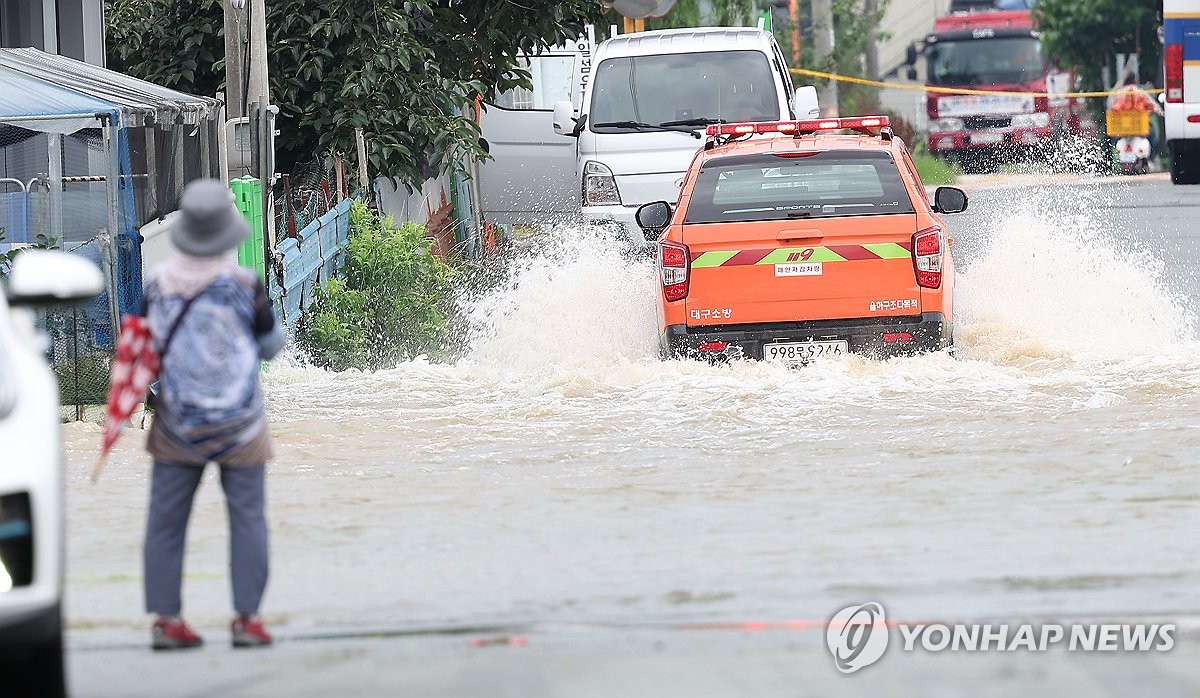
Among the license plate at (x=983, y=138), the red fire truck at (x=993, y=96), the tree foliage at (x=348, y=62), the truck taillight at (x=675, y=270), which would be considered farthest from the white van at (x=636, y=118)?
the license plate at (x=983, y=138)

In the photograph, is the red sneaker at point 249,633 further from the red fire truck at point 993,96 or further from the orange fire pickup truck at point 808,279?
the red fire truck at point 993,96

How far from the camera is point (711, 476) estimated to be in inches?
396

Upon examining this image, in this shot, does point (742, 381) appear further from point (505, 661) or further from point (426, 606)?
point (505, 661)

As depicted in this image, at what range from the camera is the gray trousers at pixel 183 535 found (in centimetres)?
653

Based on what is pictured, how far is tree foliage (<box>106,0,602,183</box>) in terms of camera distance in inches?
726

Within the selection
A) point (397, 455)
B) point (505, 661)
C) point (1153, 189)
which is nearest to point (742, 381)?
point (397, 455)

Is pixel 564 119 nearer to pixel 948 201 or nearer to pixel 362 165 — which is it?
pixel 362 165

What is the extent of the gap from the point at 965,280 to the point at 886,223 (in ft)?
13.3

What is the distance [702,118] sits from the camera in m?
19.9

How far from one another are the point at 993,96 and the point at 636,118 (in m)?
24.6

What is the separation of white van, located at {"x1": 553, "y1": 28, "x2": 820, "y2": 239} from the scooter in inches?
675

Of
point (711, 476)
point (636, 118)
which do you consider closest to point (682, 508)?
point (711, 476)

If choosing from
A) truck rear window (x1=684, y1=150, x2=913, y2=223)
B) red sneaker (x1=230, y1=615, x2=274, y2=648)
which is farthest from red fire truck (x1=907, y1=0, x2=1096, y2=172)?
red sneaker (x1=230, y1=615, x2=274, y2=648)

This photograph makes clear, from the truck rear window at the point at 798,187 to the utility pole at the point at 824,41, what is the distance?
2962cm
